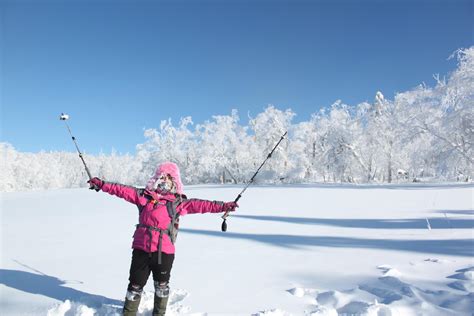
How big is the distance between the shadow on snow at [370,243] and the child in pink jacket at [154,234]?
3.96 m

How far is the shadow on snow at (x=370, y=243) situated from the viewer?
6656 mm

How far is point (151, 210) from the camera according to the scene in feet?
13.5

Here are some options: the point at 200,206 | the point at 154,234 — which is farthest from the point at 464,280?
the point at 154,234

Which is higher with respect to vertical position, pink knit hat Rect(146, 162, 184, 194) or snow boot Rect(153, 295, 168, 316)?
pink knit hat Rect(146, 162, 184, 194)

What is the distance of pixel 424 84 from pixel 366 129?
17.5 meters

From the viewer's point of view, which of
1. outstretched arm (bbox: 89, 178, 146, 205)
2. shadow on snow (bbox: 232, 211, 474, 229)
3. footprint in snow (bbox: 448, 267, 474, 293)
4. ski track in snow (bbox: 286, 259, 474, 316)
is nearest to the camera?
ski track in snow (bbox: 286, 259, 474, 316)

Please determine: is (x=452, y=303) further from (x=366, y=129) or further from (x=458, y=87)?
(x=366, y=129)

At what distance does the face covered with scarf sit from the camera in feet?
14.1

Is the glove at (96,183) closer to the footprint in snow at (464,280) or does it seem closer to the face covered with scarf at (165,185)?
the face covered with scarf at (165,185)

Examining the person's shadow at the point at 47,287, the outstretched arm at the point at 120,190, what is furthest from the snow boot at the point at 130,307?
the outstretched arm at the point at 120,190

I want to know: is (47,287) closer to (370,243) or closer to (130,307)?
(130,307)

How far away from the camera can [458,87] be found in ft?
77.3

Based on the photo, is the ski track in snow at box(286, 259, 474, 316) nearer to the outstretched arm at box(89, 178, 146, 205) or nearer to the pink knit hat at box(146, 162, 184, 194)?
the pink knit hat at box(146, 162, 184, 194)

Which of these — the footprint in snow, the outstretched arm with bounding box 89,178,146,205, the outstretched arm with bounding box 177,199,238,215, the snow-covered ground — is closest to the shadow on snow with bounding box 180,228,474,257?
the snow-covered ground
